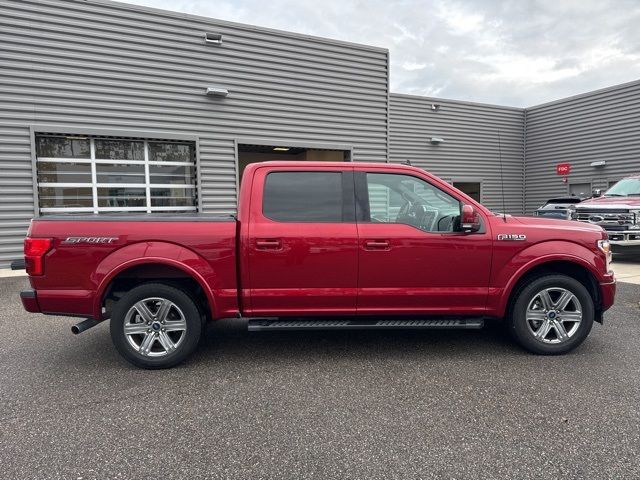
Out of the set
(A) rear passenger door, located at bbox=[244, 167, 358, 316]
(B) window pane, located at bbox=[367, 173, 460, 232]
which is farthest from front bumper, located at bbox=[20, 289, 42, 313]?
(B) window pane, located at bbox=[367, 173, 460, 232]

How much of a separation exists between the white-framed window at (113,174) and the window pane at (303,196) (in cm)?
695

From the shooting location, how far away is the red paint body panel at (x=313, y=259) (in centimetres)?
369

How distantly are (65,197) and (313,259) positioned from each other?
799 centimetres

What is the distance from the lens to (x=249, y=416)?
116 inches

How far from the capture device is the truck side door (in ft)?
12.8

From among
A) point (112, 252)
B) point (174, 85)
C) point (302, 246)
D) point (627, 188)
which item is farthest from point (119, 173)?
point (627, 188)

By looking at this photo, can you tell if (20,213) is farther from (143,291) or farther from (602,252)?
(602,252)

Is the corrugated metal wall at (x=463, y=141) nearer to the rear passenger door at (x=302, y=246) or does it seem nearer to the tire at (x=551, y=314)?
the tire at (x=551, y=314)

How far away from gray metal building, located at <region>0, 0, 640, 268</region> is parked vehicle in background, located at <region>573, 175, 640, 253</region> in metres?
2.41

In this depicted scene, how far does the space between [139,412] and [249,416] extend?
2.64 feet

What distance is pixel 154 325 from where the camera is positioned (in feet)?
12.5

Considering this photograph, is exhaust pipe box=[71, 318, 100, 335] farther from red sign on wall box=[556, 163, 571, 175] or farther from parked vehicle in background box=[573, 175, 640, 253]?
red sign on wall box=[556, 163, 571, 175]

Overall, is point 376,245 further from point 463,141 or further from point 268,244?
point 463,141

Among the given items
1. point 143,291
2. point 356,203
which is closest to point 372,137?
point 356,203
